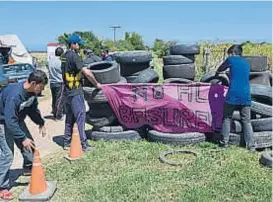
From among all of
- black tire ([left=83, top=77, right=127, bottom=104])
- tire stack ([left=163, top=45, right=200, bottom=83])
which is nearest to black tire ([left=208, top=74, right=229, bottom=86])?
black tire ([left=83, top=77, right=127, bottom=104])

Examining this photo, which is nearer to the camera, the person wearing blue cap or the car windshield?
the person wearing blue cap

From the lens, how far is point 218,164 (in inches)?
237

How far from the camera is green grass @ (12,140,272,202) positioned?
16.1 feet

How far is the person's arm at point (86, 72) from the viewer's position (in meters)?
6.95

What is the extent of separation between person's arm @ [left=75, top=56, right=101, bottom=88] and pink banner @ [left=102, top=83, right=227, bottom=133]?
0.74 ft

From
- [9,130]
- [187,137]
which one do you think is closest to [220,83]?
[187,137]

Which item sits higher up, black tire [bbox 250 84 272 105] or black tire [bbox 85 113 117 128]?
black tire [bbox 250 84 272 105]

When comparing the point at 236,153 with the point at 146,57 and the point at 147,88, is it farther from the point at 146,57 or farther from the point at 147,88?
the point at 146,57

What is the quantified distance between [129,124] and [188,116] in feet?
3.63

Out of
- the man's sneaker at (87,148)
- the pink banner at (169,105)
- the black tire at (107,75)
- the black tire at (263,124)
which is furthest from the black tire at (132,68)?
the black tire at (263,124)

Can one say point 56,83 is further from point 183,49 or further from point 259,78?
point 259,78

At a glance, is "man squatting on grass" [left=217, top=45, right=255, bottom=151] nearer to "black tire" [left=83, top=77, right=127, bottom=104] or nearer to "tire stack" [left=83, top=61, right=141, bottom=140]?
"tire stack" [left=83, top=61, right=141, bottom=140]

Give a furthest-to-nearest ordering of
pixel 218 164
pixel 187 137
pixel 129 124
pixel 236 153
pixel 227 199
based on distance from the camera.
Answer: pixel 129 124 → pixel 187 137 → pixel 236 153 → pixel 218 164 → pixel 227 199

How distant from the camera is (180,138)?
23.3 ft
